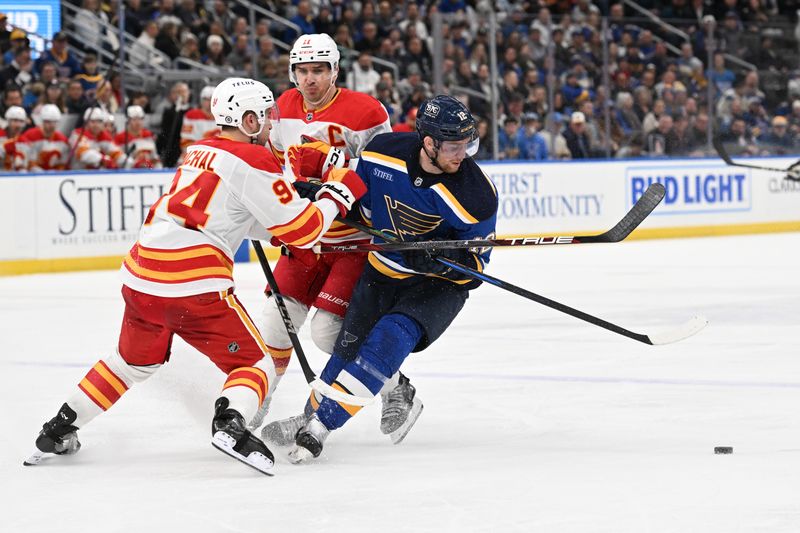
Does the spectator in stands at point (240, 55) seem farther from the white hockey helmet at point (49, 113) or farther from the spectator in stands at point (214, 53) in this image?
the white hockey helmet at point (49, 113)

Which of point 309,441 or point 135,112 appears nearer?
point 309,441

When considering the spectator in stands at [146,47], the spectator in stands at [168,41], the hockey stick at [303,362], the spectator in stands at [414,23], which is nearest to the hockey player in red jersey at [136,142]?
the spectator in stands at [146,47]

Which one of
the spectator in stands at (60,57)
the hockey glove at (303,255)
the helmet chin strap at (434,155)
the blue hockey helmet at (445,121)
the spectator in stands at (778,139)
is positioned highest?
the blue hockey helmet at (445,121)

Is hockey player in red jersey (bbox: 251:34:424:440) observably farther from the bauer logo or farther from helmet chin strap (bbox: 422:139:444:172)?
the bauer logo

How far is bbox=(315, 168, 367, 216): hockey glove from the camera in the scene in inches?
154

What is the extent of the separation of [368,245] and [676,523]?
1.42 metres

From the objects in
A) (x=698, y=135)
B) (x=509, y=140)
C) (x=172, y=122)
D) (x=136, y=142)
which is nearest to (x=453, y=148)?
(x=136, y=142)

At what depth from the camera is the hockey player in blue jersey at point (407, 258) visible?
12.5 feet

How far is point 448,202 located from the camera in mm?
3908

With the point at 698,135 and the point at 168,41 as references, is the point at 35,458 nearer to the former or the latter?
the point at 168,41

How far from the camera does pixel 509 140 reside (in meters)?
12.5

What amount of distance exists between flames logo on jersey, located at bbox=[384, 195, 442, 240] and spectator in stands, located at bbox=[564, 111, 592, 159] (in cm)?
894

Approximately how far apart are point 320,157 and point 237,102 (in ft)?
1.95

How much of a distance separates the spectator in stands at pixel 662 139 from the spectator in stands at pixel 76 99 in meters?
5.54
